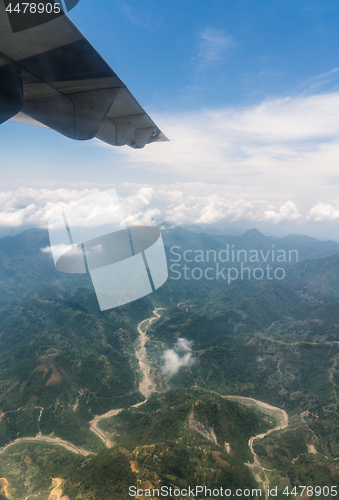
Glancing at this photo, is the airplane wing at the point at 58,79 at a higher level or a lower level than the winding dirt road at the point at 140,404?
higher

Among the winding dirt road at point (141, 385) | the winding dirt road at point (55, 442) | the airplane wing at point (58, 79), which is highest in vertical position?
the airplane wing at point (58, 79)

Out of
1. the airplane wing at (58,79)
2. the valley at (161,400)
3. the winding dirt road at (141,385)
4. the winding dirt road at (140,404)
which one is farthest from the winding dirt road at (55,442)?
the airplane wing at (58,79)

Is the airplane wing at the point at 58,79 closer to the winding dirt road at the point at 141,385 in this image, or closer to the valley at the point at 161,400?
the valley at the point at 161,400

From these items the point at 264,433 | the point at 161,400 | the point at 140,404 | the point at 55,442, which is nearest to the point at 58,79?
the point at 55,442

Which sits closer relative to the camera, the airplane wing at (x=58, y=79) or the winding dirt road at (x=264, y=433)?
the airplane wing at (x=58, y=79)

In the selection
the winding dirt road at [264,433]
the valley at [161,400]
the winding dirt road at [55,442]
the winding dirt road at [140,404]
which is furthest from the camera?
the winding dirt road at [55,442]

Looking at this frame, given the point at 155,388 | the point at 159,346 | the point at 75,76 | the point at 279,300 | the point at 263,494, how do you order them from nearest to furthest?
the point at 75,76, the point at 263,494, the point at 155,388, the point at 159,346, the point at 279,300

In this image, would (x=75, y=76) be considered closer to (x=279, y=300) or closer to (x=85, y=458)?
(x=85, y=458)

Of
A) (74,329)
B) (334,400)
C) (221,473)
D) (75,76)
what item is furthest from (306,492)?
(74,329)
